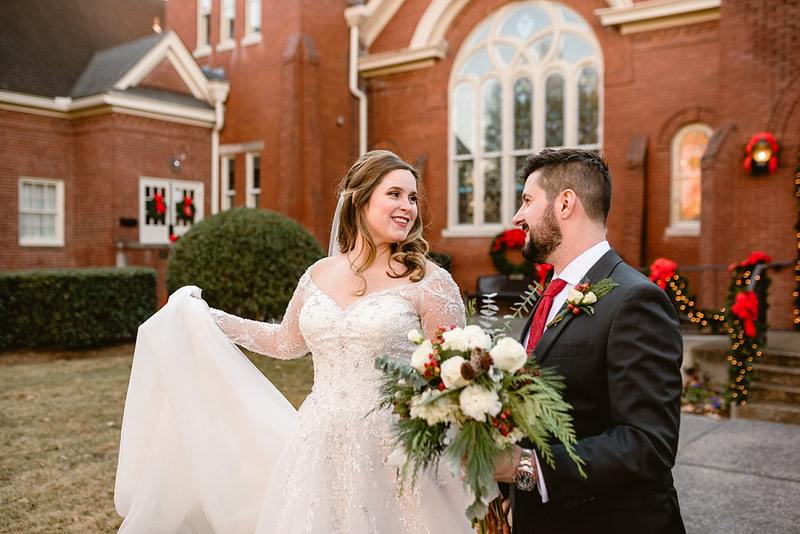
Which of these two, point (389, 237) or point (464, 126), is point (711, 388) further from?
point (464, 126)

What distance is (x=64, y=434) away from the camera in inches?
264

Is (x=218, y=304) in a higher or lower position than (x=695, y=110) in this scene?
lower

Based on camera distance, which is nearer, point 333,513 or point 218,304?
point 333,513

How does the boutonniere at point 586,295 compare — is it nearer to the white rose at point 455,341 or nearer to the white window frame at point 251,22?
the white rose at point 455,341

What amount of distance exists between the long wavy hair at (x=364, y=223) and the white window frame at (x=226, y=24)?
17.4 m

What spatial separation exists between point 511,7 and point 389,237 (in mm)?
14026

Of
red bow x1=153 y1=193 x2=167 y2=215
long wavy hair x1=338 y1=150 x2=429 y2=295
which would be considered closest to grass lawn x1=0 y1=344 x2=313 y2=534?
long wavy hair x1=338 y1=150 x2=429 y2=295

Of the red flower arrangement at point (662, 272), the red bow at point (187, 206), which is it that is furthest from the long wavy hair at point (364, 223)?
the red bow at point (187, 206)

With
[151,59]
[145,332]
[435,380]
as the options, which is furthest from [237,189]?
[435,380]

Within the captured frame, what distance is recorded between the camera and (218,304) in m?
10.4

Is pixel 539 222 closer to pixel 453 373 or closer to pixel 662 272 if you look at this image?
pixel 453 373

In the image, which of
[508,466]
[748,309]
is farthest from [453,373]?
[748,309]

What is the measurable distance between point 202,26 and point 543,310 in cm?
2024

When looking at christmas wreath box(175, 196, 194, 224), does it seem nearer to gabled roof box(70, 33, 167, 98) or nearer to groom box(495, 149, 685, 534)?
gabled roof box(70, 33, 167, 98)
